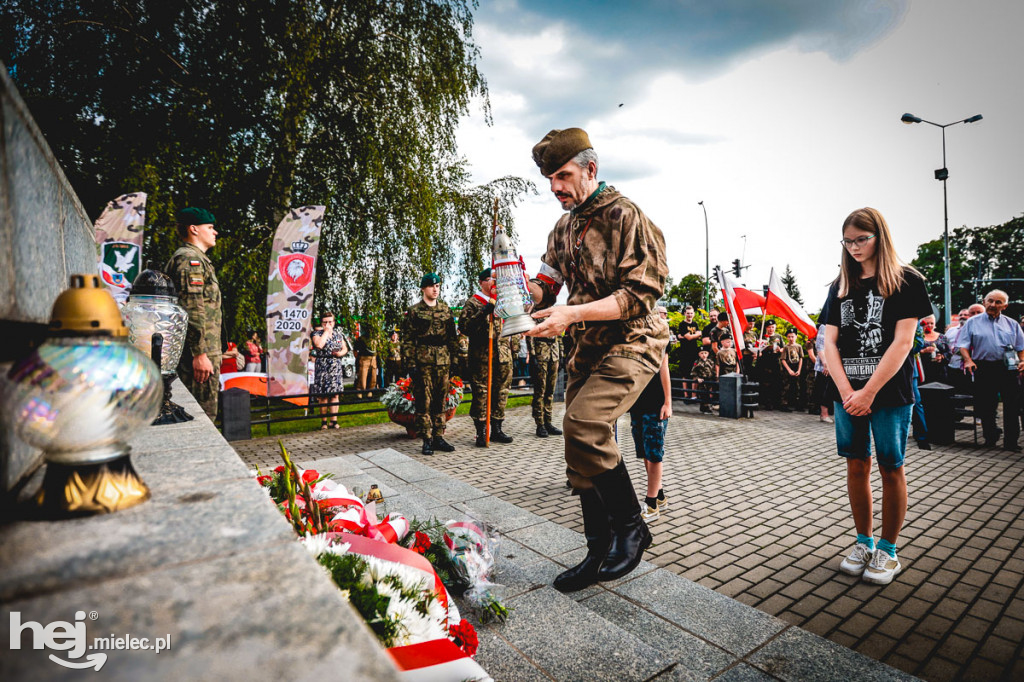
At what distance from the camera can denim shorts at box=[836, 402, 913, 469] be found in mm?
3219

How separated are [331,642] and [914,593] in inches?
155

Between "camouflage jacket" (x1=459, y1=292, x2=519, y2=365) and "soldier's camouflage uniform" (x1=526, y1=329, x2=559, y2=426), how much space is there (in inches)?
22.5

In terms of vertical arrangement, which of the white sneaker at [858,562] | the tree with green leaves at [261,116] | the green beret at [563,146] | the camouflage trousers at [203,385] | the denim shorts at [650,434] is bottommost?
the white sneaker at [858,562]

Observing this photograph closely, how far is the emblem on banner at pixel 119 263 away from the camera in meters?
7.86

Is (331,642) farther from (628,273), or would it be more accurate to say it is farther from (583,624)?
(628,273)

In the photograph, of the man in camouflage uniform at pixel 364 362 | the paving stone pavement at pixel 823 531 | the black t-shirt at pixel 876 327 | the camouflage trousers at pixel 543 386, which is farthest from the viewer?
the man in camouflage uniform at pixel 364 362

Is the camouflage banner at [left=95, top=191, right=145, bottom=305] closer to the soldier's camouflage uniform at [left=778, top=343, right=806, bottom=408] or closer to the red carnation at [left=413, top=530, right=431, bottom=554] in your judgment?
the red carnation at [left=413, top=530, right=431, bottom=554]

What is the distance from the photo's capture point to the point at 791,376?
1254 cm

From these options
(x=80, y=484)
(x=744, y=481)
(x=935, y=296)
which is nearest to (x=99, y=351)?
(x=80, y=484)

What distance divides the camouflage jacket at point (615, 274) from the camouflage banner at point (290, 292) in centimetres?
723

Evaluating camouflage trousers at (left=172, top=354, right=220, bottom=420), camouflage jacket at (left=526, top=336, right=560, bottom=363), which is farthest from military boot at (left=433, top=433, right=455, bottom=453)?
camouflage trousers at (left=172, top=354, right=220, bottom=420)

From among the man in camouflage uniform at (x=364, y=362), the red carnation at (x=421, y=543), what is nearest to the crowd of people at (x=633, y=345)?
the red carnation at (x=421, y=543)

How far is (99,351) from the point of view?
1.11 meters

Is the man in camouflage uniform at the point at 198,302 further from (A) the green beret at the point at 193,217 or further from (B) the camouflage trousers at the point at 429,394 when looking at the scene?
(B) the camouflage trousers at the point at 429,394
